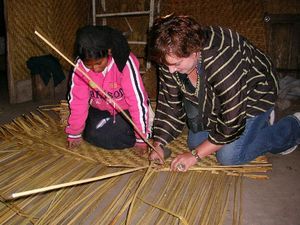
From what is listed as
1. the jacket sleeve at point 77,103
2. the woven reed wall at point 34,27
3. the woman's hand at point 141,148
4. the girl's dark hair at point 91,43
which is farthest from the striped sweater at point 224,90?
the woven reed wall at point 34,27

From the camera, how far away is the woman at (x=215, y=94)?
3.88 feet

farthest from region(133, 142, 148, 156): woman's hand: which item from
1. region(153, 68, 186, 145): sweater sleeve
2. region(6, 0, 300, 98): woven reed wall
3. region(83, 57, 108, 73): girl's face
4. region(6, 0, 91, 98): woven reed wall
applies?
region(6, 0, 91, 98): woven reed wall

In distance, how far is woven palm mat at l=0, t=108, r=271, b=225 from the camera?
A: 49.7 inches

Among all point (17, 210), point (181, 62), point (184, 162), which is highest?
point (181, 62)

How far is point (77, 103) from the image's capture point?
71.6 inches

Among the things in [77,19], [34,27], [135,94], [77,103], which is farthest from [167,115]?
[77,19]

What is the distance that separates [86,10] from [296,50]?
239 centimetres

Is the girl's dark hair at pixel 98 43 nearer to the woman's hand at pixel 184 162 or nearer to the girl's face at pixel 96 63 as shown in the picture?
the girl's face at pixel 96 63

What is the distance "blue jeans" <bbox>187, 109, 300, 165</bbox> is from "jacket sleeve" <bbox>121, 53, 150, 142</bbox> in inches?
18.4

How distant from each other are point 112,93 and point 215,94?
65cm

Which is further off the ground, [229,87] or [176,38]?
[176,38]

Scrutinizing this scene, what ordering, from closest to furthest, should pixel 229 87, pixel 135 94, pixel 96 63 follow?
pixel 229 87, pixel 96 63, pixel 135 94

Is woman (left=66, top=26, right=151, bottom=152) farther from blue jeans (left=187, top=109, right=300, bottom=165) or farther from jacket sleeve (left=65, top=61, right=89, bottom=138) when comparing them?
blue jeans (left=187, top=109, right=300, bottom=165)

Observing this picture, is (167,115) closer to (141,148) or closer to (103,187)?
(141,148)
